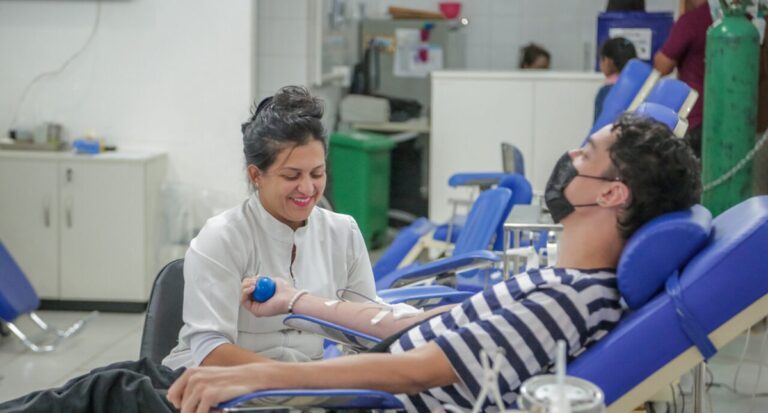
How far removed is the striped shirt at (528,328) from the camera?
2.03 m

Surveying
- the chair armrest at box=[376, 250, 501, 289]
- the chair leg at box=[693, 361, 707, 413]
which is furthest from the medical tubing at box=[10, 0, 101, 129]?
the chair leg at box=[693, 361, 707, 413]

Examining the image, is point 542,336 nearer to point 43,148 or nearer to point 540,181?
point 43,148

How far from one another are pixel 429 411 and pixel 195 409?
1.47 feet

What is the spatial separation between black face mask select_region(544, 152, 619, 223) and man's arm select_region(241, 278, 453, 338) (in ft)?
1.25

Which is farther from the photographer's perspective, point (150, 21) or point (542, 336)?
point (150, 21)

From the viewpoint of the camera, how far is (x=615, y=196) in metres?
2.12

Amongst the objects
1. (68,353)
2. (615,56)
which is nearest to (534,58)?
(615,56)

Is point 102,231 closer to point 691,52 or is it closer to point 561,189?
point 691,52

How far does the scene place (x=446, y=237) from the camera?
5555mm

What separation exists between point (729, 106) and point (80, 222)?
313 centimetres

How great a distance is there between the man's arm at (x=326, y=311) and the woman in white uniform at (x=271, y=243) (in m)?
0.06

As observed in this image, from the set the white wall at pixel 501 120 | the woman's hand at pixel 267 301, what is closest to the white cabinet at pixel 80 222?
the white wall at pixel 501 120

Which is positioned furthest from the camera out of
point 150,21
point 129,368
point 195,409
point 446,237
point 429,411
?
point 150,21

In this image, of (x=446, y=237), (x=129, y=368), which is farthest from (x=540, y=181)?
(x=129, y=368)
